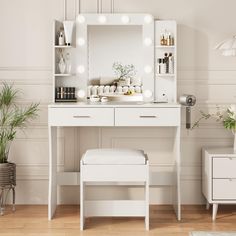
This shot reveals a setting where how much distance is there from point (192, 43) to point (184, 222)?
1566 mm

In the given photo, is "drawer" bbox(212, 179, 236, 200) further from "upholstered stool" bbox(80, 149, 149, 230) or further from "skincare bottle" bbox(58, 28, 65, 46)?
"skincare bottle" bbox(58, 28, 65, 46)

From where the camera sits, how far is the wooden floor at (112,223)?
166 inches

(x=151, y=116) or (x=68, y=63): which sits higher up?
(x=68, y=63)

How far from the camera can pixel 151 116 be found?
14.8 feet

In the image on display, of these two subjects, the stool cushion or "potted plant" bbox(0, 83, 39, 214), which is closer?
the stool cushion

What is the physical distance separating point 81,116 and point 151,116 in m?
0.55

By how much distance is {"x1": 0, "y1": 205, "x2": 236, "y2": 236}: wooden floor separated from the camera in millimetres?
4227

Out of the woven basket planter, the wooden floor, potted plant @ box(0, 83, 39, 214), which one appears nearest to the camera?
the wooden floor

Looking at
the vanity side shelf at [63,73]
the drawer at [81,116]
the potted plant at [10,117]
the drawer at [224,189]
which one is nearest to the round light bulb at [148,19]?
the vanity side shelf at [63,73]

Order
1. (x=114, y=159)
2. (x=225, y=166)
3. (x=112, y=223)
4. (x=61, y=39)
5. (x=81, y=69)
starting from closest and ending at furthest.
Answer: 1. (x=114, y=159)
2. (x=112, y=223)
3. (x=225, y=166)
4. (x=61, y=39)
5. (x=81, y=69)

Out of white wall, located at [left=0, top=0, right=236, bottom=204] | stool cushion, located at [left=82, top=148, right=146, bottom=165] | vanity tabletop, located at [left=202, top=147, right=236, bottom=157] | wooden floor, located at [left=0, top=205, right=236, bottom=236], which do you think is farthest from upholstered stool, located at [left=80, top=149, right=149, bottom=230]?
white wall, located at [left=0, top=0, right=236, bottom=204]

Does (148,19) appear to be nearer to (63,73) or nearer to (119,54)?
(119,54)

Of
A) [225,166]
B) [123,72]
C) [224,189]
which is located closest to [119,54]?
[123,72]

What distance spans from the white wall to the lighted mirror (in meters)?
0.13
